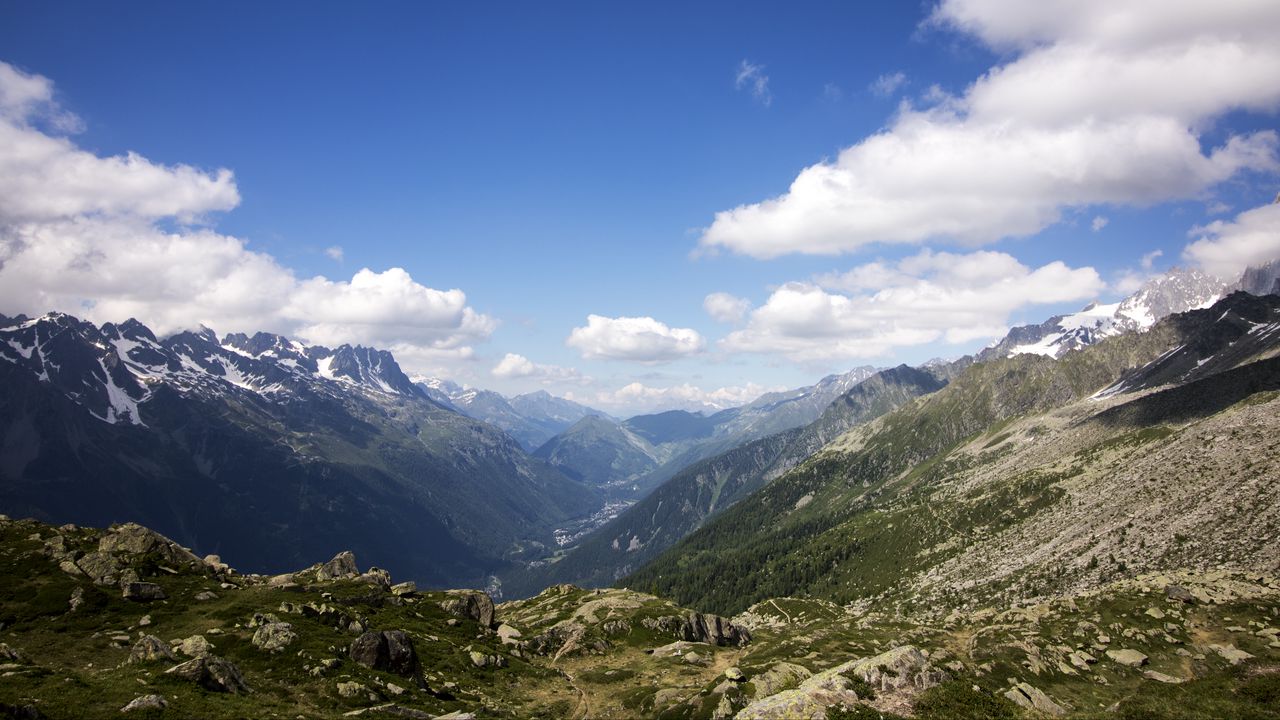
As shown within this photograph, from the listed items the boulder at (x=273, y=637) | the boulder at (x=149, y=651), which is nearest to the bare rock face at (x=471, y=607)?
the boulder at (x=273, y=637)

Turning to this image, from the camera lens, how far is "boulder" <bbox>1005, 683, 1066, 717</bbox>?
43.8m

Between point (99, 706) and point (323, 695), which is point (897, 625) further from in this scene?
point (99, 706)

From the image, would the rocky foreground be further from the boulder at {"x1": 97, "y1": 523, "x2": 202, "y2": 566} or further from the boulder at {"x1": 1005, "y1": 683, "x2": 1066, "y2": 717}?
the boulder at {"x1": 97, "y1": 523, "x2": 202, "y2": 566}

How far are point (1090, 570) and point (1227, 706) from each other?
127 meters

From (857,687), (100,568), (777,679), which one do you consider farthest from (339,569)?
(857,687)

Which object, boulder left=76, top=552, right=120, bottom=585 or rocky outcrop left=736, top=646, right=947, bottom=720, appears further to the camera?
boulder left=76, top=552, right=120, bottom=585

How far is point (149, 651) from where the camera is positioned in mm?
48969

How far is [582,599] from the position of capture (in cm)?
13088

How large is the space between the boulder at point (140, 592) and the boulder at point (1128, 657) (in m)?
117

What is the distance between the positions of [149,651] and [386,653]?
1968cm

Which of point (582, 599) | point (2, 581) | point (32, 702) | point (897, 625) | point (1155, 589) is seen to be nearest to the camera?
point (32, 702)

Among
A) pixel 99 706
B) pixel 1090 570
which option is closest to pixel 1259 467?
pixel 1090 570

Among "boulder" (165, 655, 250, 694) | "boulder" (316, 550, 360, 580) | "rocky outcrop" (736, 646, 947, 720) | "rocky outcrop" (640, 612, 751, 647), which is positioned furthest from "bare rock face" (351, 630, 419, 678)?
"boulder" (316, 550, 360, 580)

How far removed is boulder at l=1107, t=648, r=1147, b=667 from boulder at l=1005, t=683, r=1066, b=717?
1340 inches
